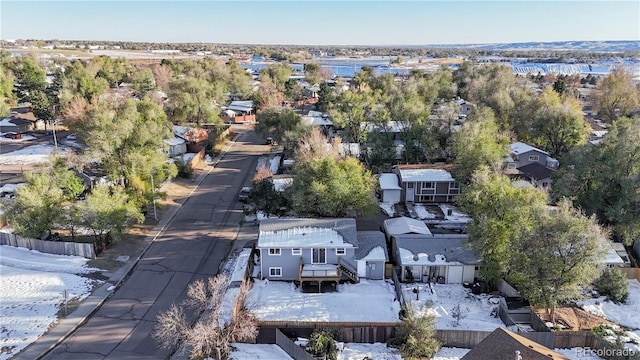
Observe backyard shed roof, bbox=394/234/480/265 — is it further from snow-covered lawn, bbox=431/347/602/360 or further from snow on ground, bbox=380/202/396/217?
snow on ground, bbox=380/202/396/217

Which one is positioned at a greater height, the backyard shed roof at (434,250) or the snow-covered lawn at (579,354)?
the backyard shed roof at (434,250)

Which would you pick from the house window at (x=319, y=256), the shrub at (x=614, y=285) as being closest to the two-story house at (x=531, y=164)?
the shrub at (x=614, y=285)

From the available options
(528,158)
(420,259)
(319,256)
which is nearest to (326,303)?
(319,256)

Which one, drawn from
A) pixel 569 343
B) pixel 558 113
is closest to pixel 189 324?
pixel 569 343

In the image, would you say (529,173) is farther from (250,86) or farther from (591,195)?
(250,86)

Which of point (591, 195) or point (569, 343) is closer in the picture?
point (569, 343)

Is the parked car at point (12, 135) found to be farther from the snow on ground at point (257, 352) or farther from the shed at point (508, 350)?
the shed at point (508, 350)
